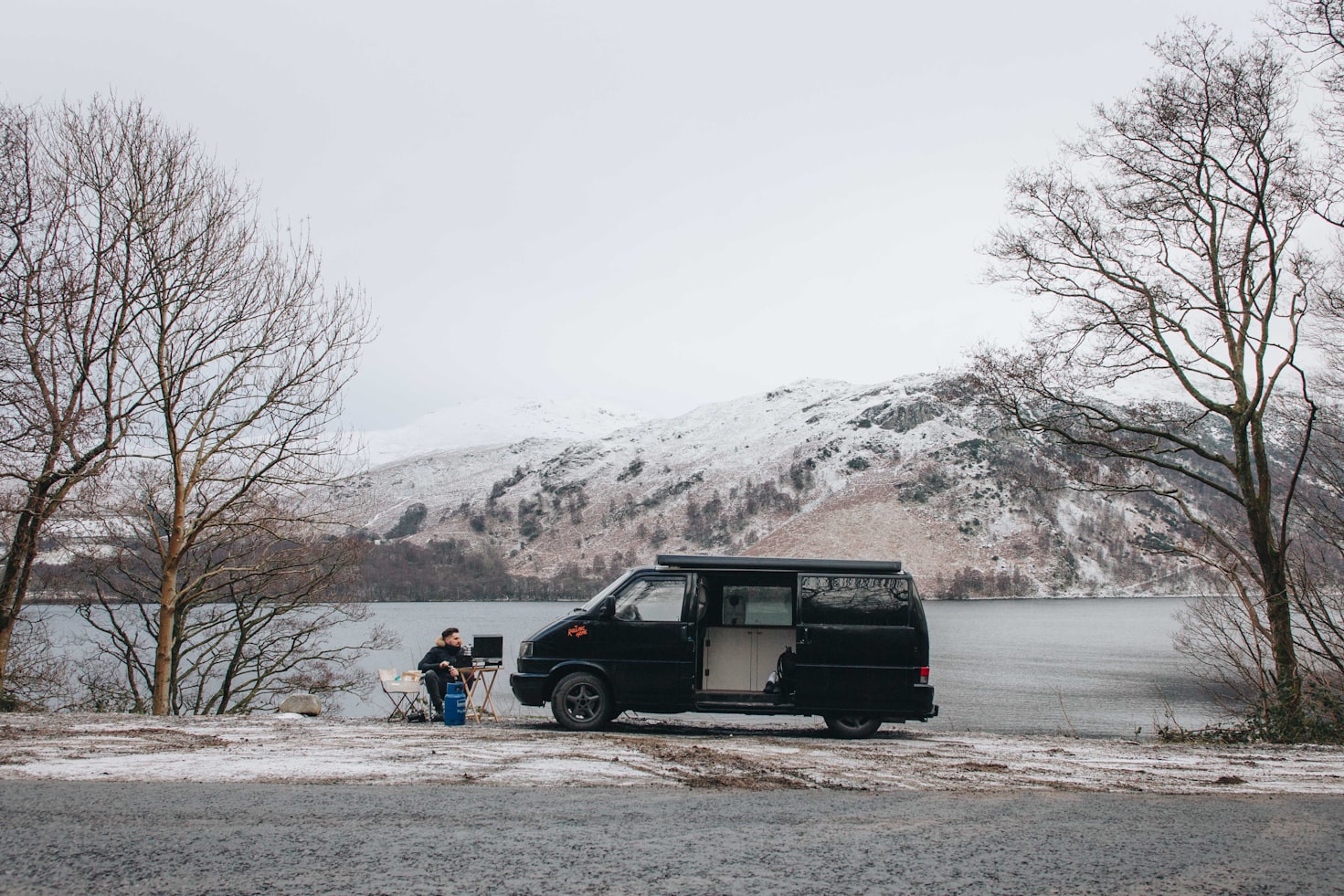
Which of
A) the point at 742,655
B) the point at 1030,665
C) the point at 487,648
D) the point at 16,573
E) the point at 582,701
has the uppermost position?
the point at 16,573


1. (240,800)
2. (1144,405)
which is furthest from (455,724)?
(1144,405)

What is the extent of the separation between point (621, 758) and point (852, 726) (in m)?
4.61

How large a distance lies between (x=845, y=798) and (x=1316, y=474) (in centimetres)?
1975

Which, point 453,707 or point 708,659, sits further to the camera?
point 453,707

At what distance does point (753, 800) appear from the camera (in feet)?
25.4

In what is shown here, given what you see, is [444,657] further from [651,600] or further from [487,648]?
[651,600]

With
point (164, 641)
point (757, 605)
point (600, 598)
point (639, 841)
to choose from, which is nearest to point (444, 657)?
point (600, 598)

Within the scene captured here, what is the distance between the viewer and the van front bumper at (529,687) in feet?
43.6

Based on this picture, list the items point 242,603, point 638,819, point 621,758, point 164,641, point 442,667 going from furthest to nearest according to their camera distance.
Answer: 1. point 242,603
2. point 164,641
3. point 442,667
4. point 621,758
5. point 638,819

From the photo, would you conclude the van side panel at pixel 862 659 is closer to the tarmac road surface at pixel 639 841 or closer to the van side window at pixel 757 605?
the van side window at pixel 757 605

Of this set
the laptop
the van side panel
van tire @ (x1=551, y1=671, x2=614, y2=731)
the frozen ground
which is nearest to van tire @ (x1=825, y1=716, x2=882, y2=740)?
the frozen ground

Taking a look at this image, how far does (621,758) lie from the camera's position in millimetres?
10250

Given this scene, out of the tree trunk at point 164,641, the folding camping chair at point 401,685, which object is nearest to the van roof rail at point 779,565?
the folding camping chair at point 401,685

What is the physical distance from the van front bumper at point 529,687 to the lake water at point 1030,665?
455 cm
